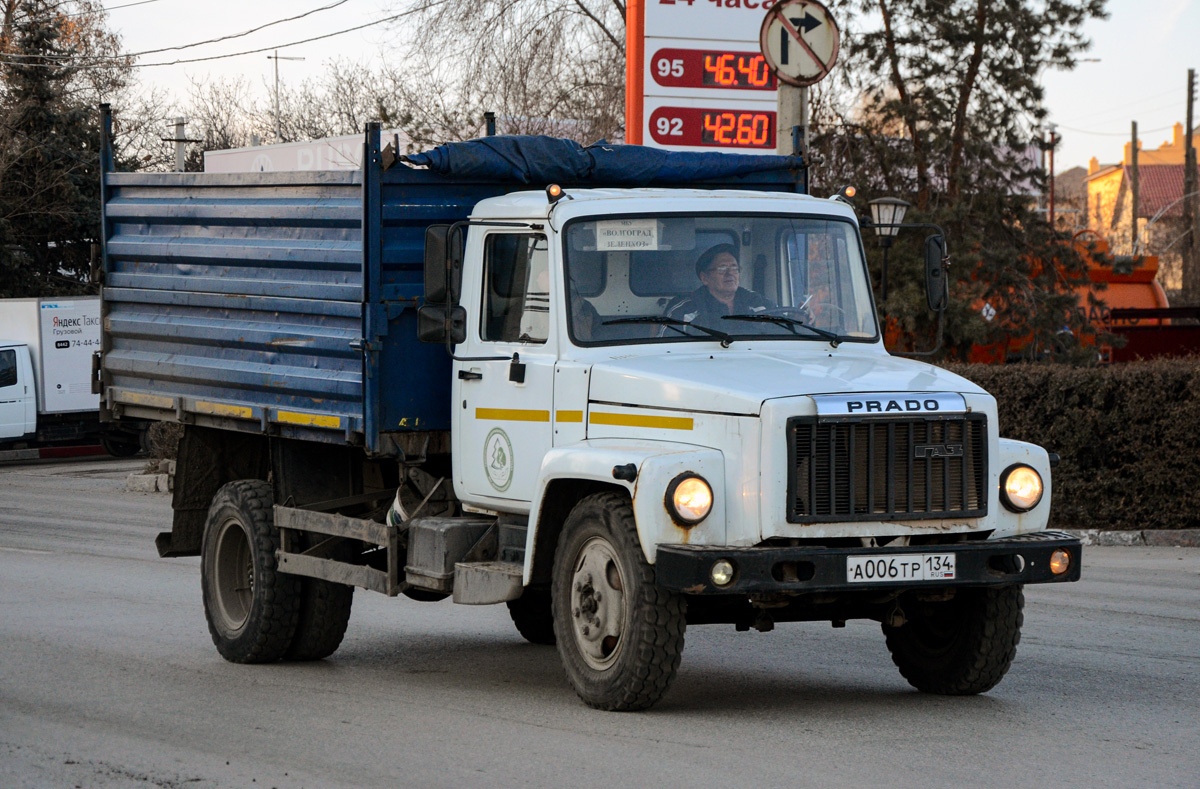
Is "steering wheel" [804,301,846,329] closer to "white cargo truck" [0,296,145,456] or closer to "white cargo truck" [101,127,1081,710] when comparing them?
"white cargo truck" [101,127,1081,710]

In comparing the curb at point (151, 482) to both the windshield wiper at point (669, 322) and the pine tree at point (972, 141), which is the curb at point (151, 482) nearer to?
the pine tree at point (972, 141)

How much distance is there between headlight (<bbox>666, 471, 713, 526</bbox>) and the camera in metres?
6.68

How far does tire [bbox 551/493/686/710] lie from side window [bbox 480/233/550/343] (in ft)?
3.56

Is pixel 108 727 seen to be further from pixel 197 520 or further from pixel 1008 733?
pixel 1008 733

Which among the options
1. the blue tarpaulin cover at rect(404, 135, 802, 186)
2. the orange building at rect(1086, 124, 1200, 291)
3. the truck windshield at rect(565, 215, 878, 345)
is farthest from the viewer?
the orange building at rect(1086, 124, 1200, 291)

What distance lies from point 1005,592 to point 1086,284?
18.1 metres

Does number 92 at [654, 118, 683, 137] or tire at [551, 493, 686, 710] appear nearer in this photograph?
tire at [551, 493, 686, 710]

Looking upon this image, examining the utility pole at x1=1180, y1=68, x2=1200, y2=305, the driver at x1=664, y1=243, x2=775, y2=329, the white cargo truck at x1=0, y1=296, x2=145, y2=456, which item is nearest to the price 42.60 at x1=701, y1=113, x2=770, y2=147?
the driver at x1=664, y1=243, x2=775, y2=329

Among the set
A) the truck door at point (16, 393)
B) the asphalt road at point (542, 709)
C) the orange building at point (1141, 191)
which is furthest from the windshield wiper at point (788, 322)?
the orange building at point (1141, 191)

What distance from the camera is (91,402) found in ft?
104

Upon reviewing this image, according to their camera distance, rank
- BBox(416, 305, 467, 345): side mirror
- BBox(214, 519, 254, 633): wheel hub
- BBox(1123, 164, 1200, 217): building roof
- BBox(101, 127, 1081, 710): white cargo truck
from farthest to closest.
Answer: BBox(1123, 164, 1200, 217): building roof, BBox(214, 519, 254, 633): wheel hub, BBox(416, 305, 467, 345): side mirror, BBox(101, 127, 1081, 710): white cargo truck

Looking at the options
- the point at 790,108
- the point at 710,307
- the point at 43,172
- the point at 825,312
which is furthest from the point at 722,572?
the point at 43,172

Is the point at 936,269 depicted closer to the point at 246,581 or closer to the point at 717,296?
the point at 717,296

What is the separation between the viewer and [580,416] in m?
7.50
